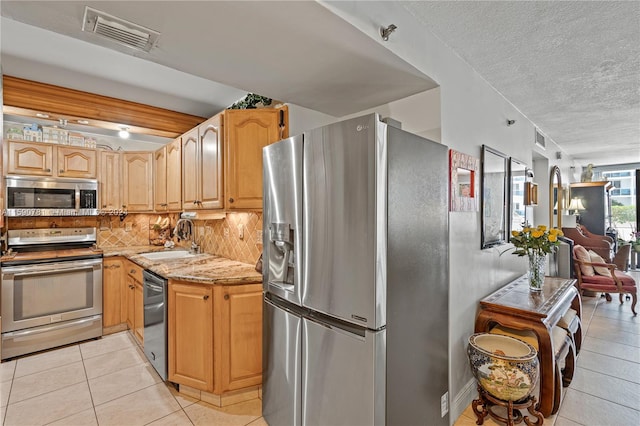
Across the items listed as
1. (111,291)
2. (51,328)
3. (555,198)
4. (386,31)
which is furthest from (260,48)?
(555,198)

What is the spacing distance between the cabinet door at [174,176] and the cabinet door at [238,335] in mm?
1561

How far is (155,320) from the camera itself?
8.66ft

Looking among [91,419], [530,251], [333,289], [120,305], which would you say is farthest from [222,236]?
[530,251]

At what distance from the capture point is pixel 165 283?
2.47 m

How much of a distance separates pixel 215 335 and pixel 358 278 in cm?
142

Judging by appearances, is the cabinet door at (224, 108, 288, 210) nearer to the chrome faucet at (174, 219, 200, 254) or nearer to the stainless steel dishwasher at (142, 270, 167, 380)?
the stainless steel dishwasher at (142, 270, 167, 380)

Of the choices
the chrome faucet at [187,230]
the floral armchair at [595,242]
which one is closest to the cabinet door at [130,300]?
the chrome faucet at [187,230]

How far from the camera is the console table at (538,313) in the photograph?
2.03 m

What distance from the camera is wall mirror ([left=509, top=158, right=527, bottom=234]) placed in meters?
3.11

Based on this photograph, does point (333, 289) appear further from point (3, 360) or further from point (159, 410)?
point (3, 360)

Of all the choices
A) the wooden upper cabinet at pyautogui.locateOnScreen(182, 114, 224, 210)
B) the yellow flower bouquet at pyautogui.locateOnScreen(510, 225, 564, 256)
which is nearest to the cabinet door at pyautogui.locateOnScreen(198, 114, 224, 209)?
the wooden upper cabinet at pyautogui.locateOnScreen(182, 114, 224, 210)

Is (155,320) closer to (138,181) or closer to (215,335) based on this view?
(215,335)

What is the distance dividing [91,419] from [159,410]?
44 cm

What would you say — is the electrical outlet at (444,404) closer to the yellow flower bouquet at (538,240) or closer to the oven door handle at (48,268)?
the yellow flower bouquet at (538,240)
